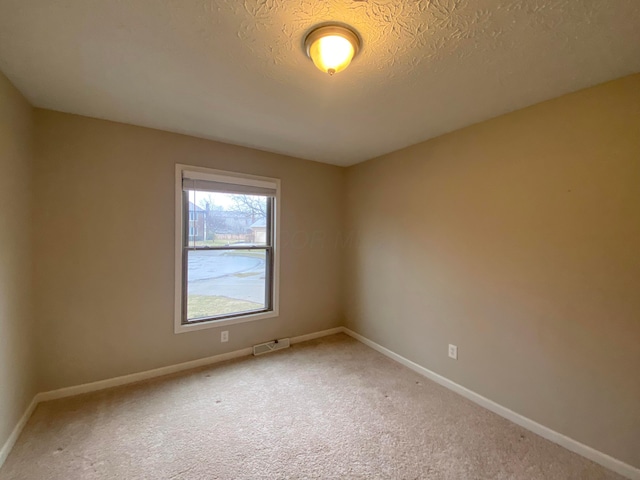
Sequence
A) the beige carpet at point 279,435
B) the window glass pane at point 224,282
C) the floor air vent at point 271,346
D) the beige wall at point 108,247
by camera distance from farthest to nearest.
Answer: the floor air vent at point 271,346
the window glass pane at point 224,282
the beige wall at point 108,247
the beige carpet at point 279,435

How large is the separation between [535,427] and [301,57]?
2.89 meters

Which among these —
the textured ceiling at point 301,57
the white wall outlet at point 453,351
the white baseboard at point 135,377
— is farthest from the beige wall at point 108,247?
the white wall outlet at point 453,351

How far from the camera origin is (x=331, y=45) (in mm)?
1304

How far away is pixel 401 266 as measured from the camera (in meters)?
2.98

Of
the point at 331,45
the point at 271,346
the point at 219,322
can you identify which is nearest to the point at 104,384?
the point at 219,322

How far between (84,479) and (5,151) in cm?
199

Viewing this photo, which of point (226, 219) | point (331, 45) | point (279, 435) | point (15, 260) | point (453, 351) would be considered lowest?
point (279, 435)

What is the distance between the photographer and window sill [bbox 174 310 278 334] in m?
2.71

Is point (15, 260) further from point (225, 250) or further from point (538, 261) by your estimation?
point (538, 261)

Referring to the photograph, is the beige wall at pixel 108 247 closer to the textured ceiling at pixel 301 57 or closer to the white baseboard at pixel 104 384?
the white baseboard at pixel 104 384

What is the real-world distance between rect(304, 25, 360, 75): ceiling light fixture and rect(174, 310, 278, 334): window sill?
2.58m

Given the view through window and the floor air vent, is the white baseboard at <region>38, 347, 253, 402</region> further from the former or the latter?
the view through window

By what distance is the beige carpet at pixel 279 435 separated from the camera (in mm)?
1600

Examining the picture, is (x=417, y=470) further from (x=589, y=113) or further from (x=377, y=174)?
(x=377, y=174)
